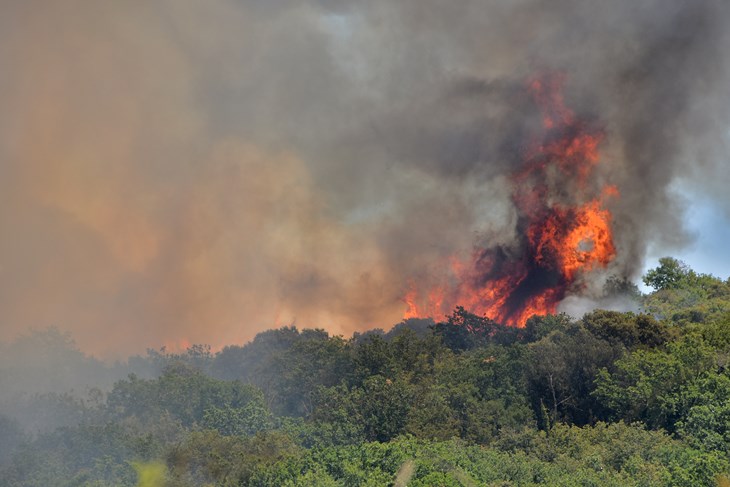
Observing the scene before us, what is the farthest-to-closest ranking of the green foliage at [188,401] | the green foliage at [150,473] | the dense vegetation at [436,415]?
the green foliage at [188,401]
the green foliage at [150,473]
the dense vegetation at [436,415]

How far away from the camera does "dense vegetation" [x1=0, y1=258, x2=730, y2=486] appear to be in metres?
61.6

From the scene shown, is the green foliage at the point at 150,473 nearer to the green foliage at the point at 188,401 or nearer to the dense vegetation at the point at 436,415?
the dense vegetation at the point at 436,415

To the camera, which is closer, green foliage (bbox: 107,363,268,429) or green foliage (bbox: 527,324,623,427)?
green foliage (bbox: 527,324,623,427)

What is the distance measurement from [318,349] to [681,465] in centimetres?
6066

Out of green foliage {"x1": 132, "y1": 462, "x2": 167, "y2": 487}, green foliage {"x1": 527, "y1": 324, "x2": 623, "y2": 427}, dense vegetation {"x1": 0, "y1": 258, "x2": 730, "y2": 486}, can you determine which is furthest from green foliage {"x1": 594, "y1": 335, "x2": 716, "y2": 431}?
green foliage {"x1": 132, "y1": 462, "x2": 167, "y2": 487}

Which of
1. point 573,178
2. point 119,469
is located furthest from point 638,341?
point 119,469

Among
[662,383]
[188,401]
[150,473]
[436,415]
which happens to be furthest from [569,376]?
[150,473]

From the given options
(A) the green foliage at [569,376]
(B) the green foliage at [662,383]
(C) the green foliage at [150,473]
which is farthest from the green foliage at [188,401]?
(B) the green foliage at [662,383]

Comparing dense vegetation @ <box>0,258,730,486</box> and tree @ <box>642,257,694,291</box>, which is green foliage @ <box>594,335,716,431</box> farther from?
tree @ <box>642,257,694,291</box>

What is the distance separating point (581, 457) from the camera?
67688mm

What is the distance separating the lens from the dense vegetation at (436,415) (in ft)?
202

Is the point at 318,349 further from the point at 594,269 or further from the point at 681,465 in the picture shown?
the point at 681,465

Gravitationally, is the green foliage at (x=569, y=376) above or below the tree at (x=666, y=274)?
below

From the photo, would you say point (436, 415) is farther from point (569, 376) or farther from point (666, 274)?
point (666, 274)
